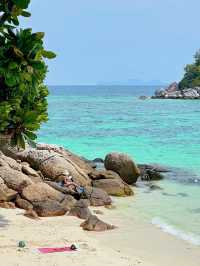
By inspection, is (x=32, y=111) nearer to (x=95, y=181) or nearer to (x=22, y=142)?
(x=22, y=142)

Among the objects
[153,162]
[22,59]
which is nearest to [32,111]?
[22,59]

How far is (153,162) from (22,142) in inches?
677

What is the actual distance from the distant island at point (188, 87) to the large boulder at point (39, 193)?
276ft

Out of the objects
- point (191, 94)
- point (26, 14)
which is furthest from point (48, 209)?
point (191, 94)

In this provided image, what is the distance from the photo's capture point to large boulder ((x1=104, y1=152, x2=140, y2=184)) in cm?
1975

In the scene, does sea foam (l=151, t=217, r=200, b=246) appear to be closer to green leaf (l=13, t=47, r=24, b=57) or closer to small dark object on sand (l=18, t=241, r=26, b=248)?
small dark object on sand (l=18, t=241, r=26, b=248)

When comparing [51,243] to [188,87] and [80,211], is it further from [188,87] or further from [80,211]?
[188,87]

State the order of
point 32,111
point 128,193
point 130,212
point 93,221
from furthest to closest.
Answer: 1. point 128,193
2. point 130,212
3. point 93,221
4. point 32,111

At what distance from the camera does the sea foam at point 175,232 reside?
1198 centimetres

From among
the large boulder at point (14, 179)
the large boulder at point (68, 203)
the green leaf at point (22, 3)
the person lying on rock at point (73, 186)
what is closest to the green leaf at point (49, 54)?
the green leaf at point (22, 3)

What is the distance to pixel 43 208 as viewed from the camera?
43.3ft

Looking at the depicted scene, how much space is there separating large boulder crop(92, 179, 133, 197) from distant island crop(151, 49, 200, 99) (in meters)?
80.2

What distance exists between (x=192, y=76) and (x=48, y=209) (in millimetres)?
95664

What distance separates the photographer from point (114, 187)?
57.1 ft
